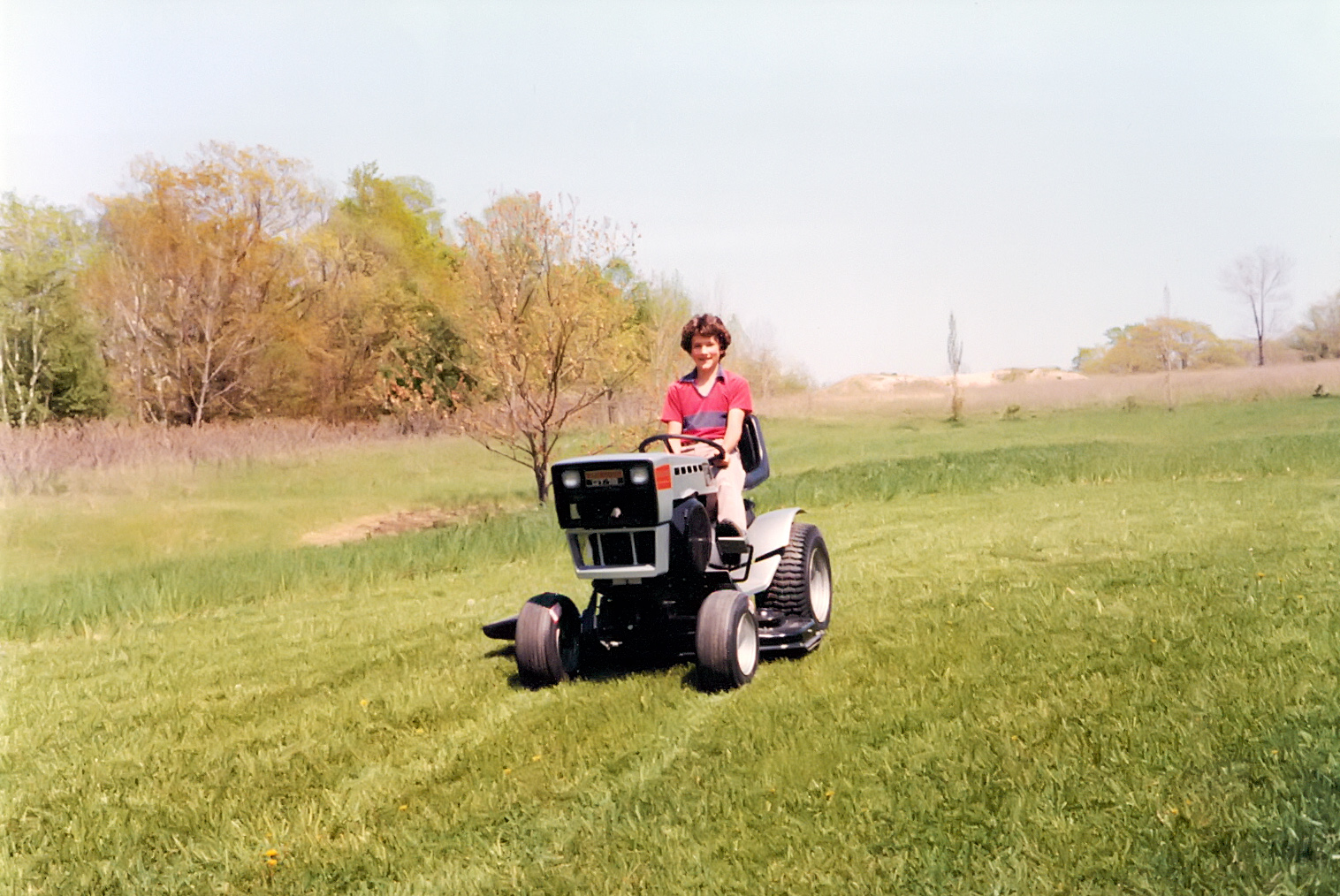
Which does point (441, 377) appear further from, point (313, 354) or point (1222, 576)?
point (1222, 576)

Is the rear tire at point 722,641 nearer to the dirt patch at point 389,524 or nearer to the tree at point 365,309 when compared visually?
the dirt patch at point 389,524

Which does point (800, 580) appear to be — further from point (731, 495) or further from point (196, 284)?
point (196, 284)

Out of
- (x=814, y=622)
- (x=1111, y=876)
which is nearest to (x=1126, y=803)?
(x=1111, y=876)

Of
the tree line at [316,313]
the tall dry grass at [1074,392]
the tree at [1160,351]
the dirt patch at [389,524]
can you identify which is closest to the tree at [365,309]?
the tree line at [316,313]

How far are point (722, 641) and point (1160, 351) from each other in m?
26.0

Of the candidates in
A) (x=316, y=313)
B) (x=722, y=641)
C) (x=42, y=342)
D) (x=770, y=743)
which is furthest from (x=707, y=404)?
(x=316, y=313)

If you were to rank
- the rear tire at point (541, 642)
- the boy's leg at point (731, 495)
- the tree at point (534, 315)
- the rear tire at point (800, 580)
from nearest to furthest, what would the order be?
the rear tire at point (541, 642)
the boy's leg at point (731, 495)
the rear tire at point (800, 580)
the tree at point (534, 315)

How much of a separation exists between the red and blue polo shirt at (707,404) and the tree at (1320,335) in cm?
1963

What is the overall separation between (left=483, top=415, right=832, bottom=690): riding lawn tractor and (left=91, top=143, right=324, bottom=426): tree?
1840 cm

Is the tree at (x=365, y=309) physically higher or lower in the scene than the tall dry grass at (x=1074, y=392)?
higher

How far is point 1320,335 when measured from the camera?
21.7 m

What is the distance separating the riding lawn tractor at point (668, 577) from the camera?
182 inches

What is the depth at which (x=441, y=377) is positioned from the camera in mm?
25422

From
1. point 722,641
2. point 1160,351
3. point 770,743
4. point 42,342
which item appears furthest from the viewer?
point 1160,351
